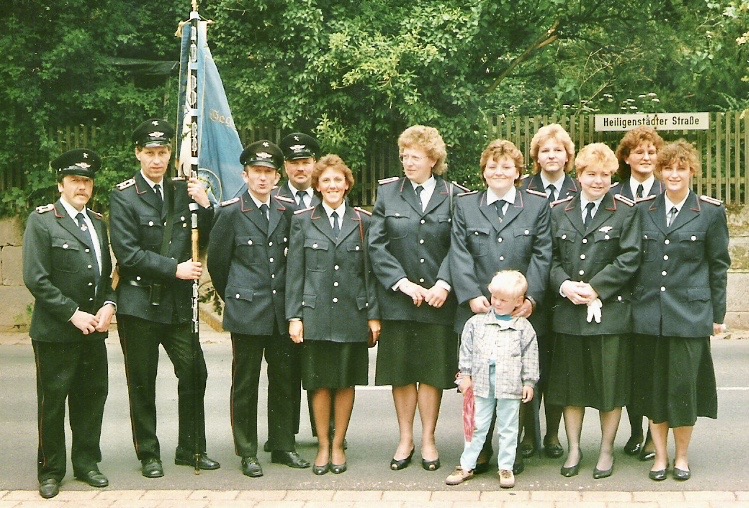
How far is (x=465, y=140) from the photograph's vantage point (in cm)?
1555

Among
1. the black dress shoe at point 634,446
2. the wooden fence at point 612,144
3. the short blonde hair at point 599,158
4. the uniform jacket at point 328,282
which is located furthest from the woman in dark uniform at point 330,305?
the wooden fence at point 612,144

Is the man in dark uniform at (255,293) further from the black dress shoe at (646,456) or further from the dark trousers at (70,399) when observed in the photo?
the black dress shoe at (646,456)

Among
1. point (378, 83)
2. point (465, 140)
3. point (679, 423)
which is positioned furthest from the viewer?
point (465, 140)

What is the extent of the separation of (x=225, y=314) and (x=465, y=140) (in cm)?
858

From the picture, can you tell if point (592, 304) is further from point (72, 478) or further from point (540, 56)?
point (540, 56)

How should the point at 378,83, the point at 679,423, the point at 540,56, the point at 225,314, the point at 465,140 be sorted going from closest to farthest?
1. the point at 679,423
2. the point at 225,314
3. the point at 378,83
4. the point at 465,140
5. the point at 540,56

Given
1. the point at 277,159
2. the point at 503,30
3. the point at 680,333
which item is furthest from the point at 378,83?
the point at 680,333

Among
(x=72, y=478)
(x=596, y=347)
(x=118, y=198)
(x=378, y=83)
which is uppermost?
(x=378, y=83)

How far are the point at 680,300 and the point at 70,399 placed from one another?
3.85m

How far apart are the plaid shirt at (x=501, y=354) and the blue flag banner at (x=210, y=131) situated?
2.18 metres

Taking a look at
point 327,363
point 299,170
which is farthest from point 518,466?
point 299,170

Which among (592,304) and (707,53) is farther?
(707,53)

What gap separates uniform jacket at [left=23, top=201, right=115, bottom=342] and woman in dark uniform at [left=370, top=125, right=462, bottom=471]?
5.84 ft

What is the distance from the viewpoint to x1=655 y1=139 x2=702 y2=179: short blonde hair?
698 centimetres
